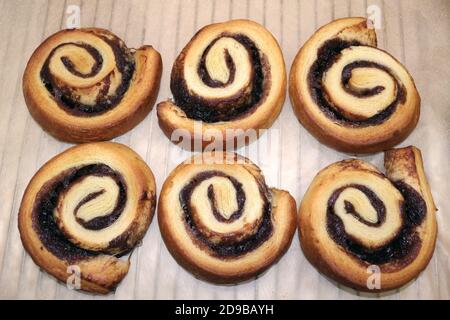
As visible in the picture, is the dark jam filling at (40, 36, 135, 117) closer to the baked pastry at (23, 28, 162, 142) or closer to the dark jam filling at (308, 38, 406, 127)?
the baked pastry at (23, 28, 162, 142)

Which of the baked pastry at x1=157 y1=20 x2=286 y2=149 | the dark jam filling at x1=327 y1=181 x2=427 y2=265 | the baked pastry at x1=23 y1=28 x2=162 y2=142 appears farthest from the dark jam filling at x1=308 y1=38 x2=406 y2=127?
the baked pastry at x1=23 y1=28 x2=162 y2=142

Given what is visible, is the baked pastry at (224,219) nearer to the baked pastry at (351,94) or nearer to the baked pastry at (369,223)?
the baked pastry at (369,223)

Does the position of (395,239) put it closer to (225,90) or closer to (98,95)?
(225,90)

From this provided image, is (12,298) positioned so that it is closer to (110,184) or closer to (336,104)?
(110,184)

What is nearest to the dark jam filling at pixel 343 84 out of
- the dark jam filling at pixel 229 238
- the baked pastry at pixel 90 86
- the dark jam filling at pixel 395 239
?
the dark jam filling at pixel 395 239

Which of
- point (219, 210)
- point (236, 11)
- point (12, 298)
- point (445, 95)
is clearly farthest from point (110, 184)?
point (445, 95)
